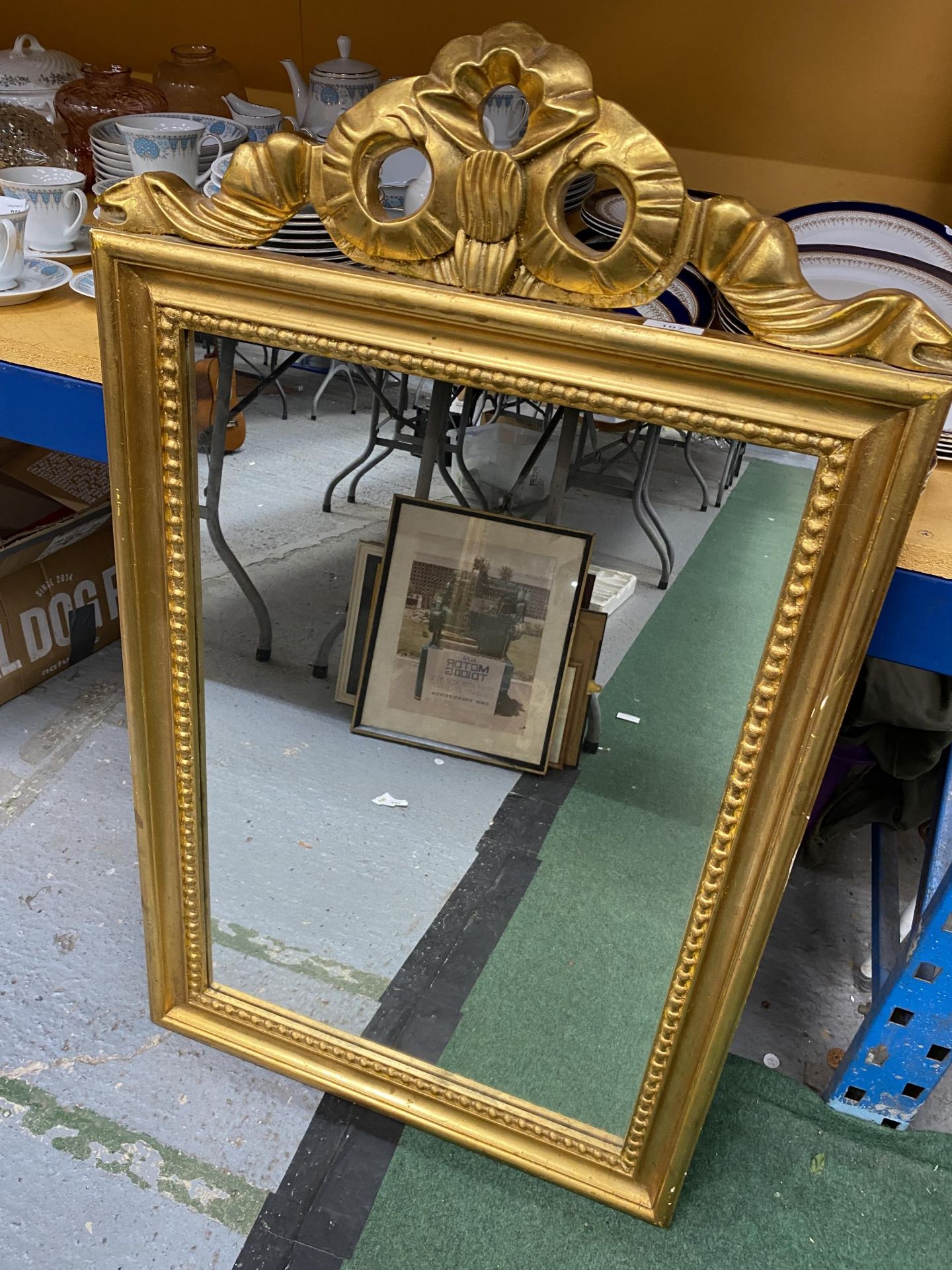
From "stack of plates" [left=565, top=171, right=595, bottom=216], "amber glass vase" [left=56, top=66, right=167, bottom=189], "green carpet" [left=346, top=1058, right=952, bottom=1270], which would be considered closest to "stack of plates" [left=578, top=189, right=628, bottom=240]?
"stack of plates" [left=565, top=171, right=595, bottom=216]

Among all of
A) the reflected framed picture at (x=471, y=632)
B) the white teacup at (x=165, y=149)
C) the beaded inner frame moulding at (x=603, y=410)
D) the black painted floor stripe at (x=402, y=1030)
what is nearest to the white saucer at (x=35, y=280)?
the white teacup at (x=165, y=149)

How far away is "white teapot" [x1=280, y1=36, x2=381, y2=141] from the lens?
1574mm

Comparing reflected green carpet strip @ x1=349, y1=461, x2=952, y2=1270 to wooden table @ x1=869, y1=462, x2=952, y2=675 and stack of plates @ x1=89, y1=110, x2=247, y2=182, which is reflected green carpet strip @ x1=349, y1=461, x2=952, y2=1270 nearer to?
wooden table @ x1=869, y1=462, x2=952, y2=675

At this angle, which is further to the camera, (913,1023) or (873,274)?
(913,1023)

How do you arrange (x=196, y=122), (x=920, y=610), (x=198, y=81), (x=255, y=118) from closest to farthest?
(x=920, y=610)
(x=196, y=122)
(x=255, y=118)
(x=198, y=81)

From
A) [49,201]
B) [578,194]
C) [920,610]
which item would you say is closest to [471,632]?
[920,610]

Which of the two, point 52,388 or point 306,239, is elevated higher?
point 306,239

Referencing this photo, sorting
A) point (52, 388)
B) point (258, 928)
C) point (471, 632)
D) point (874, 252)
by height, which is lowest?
point (258, 928)

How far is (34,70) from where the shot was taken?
1.59m

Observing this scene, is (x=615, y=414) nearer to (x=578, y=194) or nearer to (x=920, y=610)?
(x=920, y=610)

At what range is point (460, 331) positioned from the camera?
2.08ft

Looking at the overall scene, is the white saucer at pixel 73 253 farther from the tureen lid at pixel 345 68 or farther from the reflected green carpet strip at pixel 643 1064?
the reflected green carpet strip at pixel 643 1064

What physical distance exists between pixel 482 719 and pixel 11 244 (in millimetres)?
770

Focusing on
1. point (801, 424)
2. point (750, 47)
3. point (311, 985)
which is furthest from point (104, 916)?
point (750, 47)
